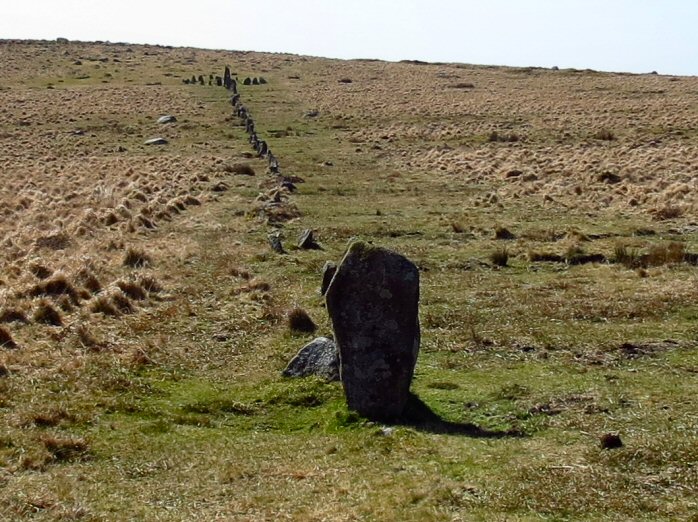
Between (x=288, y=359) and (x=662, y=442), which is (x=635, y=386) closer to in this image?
(x=662, y=442)

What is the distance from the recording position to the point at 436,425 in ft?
41.9

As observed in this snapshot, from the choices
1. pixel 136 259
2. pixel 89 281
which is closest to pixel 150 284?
pixel 89 281

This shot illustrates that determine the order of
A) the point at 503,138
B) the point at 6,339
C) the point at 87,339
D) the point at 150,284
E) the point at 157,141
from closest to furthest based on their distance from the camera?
the point at 6,339 → the point at 87,339 → the point at 150,284 → the point at 503,138 → the point at 157,141

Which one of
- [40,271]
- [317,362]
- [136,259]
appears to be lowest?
[317,362]

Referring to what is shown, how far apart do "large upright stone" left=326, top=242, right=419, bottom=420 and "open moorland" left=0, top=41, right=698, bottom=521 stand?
0.44m

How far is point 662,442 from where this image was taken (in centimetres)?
1138

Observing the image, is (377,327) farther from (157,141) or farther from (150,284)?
(157,141)

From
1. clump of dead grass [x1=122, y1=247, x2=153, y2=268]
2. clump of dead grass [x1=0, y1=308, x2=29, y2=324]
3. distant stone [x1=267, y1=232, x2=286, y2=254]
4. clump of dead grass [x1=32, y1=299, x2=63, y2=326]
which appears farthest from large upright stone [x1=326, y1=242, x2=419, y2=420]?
distant stone [x1=267, y1=232, x2=286, y2=254]

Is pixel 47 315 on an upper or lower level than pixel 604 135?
lower

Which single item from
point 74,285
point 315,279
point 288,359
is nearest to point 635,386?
point 288,359

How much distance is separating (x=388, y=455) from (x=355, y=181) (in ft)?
98.3

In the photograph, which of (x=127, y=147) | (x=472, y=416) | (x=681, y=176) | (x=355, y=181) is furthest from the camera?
(x=127, y=147)

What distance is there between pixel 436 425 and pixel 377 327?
1732 millimetres

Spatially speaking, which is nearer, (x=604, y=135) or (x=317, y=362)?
(x=317, y=362)
